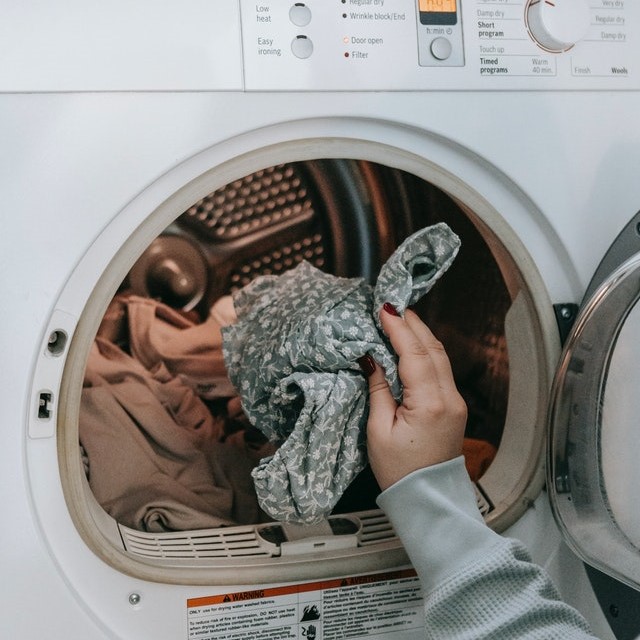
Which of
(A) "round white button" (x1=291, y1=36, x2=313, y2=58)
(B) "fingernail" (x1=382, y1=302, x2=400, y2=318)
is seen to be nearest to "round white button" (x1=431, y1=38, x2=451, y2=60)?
(A) "round white button" (x1=291, y1=36, x2=313, y2=58)

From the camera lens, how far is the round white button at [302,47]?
2.44 ft

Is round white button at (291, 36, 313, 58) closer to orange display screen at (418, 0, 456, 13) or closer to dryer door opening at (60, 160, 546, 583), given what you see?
orange display screen at (418, 0, 456, 13)

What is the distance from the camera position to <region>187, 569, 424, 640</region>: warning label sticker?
804mm

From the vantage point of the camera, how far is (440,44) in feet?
2.57

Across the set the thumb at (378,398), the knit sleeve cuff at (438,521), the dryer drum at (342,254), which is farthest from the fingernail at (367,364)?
the dryer drum at (342,254)

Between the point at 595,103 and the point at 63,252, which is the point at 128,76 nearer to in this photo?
the point at 63,252

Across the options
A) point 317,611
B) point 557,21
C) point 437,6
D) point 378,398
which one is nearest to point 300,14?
point 437,6

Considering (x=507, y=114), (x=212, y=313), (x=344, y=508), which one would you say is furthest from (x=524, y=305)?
(x=212, y=313)

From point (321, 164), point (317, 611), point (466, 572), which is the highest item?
point (321, 164)

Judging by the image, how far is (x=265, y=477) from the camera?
785 mm

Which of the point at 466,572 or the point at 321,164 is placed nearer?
the point at 466,572

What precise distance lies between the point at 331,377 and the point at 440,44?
0.35 metres

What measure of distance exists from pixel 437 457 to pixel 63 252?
40 centimetres

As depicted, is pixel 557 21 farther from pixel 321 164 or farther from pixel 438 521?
pixel 438 521
